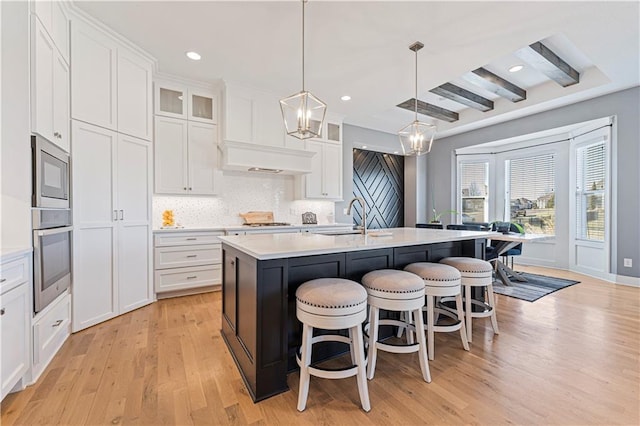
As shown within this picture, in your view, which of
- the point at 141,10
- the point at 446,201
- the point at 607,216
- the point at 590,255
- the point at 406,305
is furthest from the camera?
the point at 446,201

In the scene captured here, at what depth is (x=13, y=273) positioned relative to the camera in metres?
1.67

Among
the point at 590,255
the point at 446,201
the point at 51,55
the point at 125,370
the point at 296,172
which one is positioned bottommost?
the point at 125,370

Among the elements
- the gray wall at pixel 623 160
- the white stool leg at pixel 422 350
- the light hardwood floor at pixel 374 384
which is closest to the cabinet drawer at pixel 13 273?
the light hardwood floor at pixel 374 384

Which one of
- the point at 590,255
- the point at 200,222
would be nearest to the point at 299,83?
the point at 200,222

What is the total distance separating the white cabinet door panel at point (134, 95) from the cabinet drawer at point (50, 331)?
1.78 metres

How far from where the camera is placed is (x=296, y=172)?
4.63 meters

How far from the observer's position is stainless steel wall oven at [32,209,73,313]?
1.92 meters

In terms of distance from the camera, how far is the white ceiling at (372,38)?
2.46m

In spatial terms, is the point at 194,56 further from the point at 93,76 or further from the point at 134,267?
the point at 134,267

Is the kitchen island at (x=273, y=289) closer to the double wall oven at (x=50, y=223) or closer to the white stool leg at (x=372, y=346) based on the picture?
the white stool leg at (x=372, y=346)

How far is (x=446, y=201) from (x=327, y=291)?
19.0 ft

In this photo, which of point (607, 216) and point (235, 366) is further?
point (607, 216)

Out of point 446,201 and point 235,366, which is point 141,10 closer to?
point 235,366

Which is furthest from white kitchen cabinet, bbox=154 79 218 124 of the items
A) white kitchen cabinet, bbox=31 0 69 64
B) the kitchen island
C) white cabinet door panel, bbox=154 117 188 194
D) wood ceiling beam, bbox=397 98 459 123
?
wood ceiling beam, bbox=397 98 459 123
